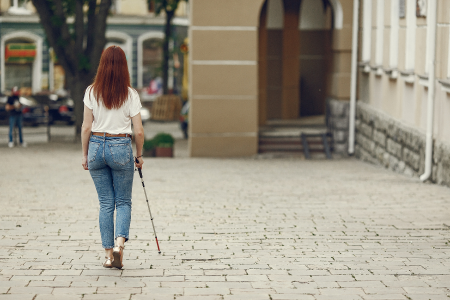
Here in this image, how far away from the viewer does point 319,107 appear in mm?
21703

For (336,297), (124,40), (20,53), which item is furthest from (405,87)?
(124,40)

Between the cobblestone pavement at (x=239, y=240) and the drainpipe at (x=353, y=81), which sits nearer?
the cobblestone pavement at (x=239, y=240)

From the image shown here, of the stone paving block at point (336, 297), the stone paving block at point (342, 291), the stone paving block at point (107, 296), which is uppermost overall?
the stone paving block at point (336, 297)

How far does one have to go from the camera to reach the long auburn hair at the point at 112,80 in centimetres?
620

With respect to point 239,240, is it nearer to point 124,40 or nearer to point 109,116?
point 109,116

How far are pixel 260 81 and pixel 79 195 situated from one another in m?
9.89

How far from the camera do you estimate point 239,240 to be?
296 inches

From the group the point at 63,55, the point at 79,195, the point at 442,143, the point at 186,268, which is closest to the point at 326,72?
the point at 63,55

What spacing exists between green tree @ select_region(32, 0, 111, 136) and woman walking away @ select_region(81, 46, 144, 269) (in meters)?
16.6

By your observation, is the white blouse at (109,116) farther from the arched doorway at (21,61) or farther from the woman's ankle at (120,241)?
the arched doorway at (21,61)

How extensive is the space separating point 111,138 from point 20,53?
115 feet

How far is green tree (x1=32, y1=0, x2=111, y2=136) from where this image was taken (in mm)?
22375

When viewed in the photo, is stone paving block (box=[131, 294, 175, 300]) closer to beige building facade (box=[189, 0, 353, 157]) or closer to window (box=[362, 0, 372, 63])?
beige building facade (box=[189, 0, 353, 157])

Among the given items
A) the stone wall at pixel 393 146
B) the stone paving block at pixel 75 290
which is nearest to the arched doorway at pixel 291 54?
the stone wall at pixel 393 146
